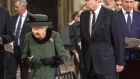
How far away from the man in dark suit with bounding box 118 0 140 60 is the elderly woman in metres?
1.79

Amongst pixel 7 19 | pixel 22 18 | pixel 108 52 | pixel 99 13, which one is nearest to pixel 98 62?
pixel 108 52

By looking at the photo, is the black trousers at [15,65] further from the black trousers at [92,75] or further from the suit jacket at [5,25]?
the black trousers at [92,75]

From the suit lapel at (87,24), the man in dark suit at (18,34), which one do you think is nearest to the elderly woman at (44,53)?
the suit lapel at (87,24)

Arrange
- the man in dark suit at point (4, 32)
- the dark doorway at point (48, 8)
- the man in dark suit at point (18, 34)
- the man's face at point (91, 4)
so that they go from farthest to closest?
the dark doorway at point (48, 8), the man in dark suit at point (18, 34), the man in dark suit at point (4, 32), the man's face at point (91, 4)

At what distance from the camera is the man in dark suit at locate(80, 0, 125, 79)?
26.9 feet

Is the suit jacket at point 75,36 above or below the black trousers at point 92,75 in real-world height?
below

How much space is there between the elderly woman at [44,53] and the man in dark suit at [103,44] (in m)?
0.43

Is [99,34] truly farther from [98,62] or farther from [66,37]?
[66,37]

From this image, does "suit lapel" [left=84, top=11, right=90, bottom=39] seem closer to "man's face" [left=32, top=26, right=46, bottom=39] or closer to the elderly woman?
the elderly woman

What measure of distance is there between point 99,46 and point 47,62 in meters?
0.81

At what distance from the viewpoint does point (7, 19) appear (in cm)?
902

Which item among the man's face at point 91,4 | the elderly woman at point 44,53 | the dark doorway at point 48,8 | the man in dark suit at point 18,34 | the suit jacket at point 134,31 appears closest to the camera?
the man's face at point 91,4

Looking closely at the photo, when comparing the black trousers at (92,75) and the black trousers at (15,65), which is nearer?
the black trousers at (92,75)

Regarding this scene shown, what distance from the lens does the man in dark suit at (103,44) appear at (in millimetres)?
8203
